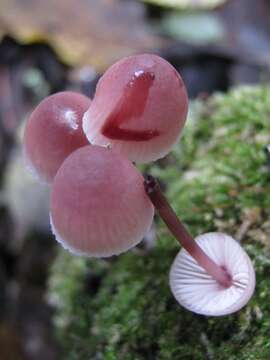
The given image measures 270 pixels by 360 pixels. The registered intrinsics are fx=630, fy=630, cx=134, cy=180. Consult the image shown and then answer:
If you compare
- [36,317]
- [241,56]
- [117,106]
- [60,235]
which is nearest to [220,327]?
[60,235]

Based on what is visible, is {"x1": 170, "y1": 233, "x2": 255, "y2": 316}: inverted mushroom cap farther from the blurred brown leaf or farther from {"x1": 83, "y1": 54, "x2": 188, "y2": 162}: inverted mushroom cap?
the blurred brown leaf

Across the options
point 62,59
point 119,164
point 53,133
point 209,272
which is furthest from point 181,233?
point 62,59

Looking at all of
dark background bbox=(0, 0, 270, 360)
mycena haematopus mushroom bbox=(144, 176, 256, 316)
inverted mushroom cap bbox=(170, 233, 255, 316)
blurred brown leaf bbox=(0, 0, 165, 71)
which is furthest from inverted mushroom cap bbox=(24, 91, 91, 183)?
blurred brown leaf bbox=(0, 0, 165, 71)

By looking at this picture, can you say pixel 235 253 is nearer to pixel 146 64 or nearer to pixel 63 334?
pixel 146 64

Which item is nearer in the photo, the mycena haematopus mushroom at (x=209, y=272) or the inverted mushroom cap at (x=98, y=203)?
→ the inverted mushroom cap at (x=98, y=203)

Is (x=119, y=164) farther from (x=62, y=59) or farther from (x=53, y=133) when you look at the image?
(x=62, y=59)

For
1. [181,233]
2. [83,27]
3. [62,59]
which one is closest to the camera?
[181,233]

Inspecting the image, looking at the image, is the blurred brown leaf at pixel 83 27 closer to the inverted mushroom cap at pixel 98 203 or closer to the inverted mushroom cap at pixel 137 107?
the inverted mushroom cap at pixel 137 107

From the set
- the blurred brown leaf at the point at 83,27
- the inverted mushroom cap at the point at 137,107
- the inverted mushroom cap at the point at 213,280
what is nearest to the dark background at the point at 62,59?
the blurred brown leaf at the point at 83,27

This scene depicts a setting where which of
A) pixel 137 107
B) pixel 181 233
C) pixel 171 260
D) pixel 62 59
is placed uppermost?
pixel 137 107
